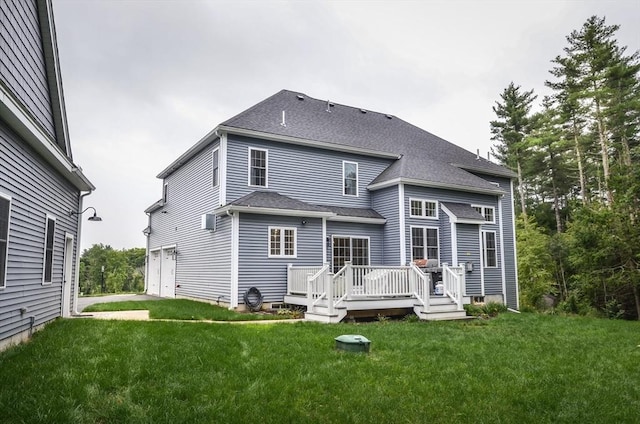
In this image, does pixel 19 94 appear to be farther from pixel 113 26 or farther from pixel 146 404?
pixel 113 26

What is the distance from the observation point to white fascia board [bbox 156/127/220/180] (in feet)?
48.2

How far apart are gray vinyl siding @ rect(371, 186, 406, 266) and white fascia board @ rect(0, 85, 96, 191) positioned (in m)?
10.1

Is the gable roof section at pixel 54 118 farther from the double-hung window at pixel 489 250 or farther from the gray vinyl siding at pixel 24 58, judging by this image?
the double-hung window at pixel 489 250

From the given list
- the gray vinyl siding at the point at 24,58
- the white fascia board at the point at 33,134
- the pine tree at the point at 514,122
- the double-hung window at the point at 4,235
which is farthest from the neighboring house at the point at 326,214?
the pine tree at the point at 514,122

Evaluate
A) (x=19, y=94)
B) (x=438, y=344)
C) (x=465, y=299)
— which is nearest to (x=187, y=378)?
(x=438, y=344)

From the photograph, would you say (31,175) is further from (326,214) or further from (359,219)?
(359,219)

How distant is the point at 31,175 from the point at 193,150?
8969 millimetres

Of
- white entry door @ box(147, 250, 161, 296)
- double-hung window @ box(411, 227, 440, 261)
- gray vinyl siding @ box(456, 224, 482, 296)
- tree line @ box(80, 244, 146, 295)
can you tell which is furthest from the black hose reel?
tree line @ box(80, 244, 146, 295)

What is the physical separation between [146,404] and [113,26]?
16.1 meters

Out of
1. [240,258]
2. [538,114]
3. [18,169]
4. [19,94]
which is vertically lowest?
[240,258]

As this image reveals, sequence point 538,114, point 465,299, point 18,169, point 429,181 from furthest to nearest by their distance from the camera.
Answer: point 538,114, point 429,181, point 465,299, point 18,169

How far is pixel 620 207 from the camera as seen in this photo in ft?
53.7

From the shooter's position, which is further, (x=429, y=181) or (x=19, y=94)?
(x=429, y=181)

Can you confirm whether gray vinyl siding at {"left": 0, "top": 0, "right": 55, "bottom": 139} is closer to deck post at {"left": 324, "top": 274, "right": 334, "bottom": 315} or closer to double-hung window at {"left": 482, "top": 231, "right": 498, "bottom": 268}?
deck post at {"left": 324, "top": 274, "right": 334, "bottom": 315}
